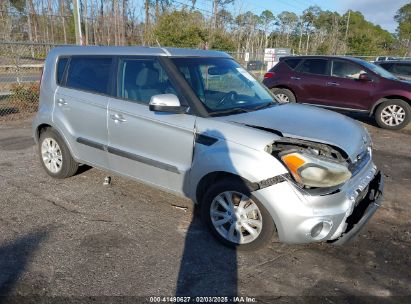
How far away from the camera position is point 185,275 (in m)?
3.11

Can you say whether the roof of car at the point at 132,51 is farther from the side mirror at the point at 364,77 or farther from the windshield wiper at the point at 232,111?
the side mirror at the point at 364,77

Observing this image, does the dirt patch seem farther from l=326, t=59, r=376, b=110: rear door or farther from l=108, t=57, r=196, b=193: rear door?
l=326, t=59, r=376, b=110: rear door

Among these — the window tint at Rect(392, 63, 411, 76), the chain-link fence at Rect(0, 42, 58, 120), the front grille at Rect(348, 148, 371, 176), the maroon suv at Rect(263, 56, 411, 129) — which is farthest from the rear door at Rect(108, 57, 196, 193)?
the window tint at Rect(392, 63, 411, 76)

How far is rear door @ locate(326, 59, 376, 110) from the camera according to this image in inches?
356

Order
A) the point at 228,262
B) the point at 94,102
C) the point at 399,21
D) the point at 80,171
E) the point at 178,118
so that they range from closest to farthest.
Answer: the point at 228,262 → the point at 178,118 → the point at 94,102 → the point at 80,171 → the point at 399,21

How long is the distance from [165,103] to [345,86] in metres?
7.05

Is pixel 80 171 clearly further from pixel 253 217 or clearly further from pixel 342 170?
pixel 342 170

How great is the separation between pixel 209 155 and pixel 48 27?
25.2 meters

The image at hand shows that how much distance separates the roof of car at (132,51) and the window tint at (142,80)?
0.12 metres

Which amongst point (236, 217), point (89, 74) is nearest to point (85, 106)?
point (89, 74)

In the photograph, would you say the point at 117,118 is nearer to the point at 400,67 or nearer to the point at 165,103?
the point at 165,103

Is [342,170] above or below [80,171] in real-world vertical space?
above

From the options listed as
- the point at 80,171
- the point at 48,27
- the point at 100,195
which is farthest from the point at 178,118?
the point at 48,27

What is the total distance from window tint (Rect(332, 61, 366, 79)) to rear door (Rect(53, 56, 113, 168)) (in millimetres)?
6884
